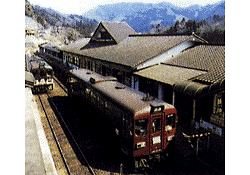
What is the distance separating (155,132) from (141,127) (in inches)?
29.8

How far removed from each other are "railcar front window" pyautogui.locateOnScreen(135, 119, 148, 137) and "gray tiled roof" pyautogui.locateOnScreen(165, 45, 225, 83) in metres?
5.39

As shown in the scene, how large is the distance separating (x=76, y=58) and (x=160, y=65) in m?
18.0

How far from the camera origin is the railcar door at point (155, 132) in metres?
8.94

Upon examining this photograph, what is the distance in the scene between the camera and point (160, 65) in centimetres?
1786

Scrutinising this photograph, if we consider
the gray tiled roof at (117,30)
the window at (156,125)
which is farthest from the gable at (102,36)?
the window at (156,125)

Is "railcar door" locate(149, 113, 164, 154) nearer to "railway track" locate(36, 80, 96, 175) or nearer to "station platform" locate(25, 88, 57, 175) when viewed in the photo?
"railway track" locate(36, 80, 96, 175)

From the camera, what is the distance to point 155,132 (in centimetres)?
906

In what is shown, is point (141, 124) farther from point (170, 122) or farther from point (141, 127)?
point (170, 122)

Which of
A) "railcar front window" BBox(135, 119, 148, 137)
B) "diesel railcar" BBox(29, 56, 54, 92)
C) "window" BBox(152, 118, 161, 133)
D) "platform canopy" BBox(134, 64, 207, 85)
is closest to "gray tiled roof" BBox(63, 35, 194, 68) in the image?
"platform canopy" BBox(134, 64, 207, 85)

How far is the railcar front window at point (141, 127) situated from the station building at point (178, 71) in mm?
3576

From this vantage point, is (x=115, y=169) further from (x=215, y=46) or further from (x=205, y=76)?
(x=215, y=46)

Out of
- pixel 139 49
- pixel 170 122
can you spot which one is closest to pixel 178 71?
pixel 170 122
